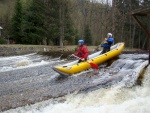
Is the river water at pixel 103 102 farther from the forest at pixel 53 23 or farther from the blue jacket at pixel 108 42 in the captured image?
the forest at pixel 53 23

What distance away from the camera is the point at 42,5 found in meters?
34.7

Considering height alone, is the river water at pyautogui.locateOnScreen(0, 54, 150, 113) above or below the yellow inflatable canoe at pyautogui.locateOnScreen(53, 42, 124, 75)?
below

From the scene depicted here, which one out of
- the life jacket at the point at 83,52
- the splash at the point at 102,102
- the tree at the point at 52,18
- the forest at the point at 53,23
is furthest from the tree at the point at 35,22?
the splash at the point at 102,102

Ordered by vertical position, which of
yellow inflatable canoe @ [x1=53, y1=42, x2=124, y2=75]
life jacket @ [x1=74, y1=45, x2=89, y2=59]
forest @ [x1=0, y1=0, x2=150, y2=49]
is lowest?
yellow inflatable canoe @ [x1=53, y1=42, x2=124, y2=75]

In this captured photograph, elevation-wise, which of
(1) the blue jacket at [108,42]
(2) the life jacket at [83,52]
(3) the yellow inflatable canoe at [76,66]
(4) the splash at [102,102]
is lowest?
(4) the splash at [102,102]

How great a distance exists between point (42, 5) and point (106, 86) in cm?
2682

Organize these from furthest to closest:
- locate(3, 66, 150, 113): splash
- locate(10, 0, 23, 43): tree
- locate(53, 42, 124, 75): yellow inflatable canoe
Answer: locate(10, 0, 23, 43): tree, locate(53, 42, 124, 75): yellow inflatable canoe, locate(3, 66, 150, 113): splash

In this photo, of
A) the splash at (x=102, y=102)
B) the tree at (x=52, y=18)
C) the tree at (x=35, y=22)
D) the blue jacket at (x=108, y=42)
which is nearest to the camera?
the splash at (x=102, y=102)

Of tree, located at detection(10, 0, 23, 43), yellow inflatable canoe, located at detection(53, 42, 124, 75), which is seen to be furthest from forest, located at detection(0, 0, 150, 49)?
yellow inflatable canoe, located at detection(53, 42, 124, 75)

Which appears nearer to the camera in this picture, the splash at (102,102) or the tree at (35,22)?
the splash at (102,102)

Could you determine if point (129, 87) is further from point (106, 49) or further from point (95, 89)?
point (106, 49)

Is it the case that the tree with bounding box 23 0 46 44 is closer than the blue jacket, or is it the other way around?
the blue jacket

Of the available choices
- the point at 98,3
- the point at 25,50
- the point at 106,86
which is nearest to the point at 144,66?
the point at 106,86

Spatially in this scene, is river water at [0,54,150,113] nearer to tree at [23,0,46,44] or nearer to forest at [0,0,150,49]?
forest at [0,0,150,49]
